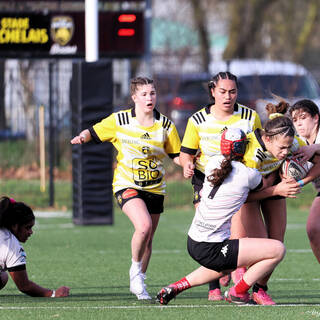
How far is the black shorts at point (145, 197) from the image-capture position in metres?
7.39

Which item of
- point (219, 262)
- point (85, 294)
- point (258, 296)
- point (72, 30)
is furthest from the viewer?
point (72, 30)

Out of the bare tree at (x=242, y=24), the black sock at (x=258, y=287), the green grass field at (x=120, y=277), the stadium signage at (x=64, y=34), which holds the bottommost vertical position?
the green grass field at (x=120, y=277)

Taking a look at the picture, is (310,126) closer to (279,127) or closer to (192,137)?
(279,127)

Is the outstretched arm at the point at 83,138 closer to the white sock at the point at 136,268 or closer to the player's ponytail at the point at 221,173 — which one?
the white sock at the point at 136,268

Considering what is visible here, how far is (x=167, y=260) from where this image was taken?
9.70 meters

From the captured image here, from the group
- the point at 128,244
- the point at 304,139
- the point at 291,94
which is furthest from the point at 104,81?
the point at 304,139

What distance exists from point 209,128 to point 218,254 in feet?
4.17

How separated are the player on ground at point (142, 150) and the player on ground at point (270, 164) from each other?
2.68 feet

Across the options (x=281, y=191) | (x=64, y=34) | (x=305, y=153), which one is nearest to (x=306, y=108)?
(x=305, y=153)

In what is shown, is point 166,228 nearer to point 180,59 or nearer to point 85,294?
point 85,294

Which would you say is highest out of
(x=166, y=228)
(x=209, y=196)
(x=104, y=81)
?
(x=104, y=81)

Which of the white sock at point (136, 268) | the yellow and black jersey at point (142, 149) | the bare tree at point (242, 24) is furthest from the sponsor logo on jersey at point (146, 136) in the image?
the bare tree at point (242, 24)

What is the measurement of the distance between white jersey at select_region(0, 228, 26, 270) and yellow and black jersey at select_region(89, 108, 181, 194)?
1177 millimetres

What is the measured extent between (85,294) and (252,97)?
9785 mm
